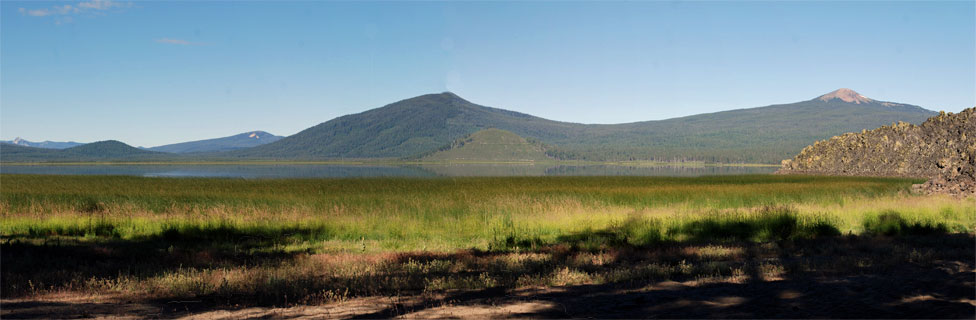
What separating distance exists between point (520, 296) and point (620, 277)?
94.6 inches

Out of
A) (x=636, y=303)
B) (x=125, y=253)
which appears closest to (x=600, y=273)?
(x=636, y=303)

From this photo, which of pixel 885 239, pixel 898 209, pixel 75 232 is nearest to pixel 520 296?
pixel 885 239

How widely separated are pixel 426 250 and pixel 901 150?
7539 cm

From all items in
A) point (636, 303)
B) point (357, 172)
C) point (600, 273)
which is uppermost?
point (636, 303)

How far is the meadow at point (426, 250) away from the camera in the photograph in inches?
366

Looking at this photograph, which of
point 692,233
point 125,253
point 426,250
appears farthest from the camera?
point 692,233

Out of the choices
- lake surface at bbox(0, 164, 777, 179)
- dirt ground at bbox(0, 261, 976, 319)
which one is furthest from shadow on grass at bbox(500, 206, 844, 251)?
lake surface at bbox(0, 164, 777, 179)

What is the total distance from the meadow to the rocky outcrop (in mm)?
24211

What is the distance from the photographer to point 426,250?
579 inches

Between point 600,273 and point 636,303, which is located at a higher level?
point 636,303

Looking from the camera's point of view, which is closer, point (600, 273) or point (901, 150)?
point (600, 273)

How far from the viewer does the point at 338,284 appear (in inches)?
373

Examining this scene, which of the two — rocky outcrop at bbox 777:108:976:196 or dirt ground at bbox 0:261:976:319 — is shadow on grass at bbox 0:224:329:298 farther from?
rocky outcrop at bbox 777:108:976:196

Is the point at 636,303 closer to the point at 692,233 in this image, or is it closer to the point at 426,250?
the point at 426,250
